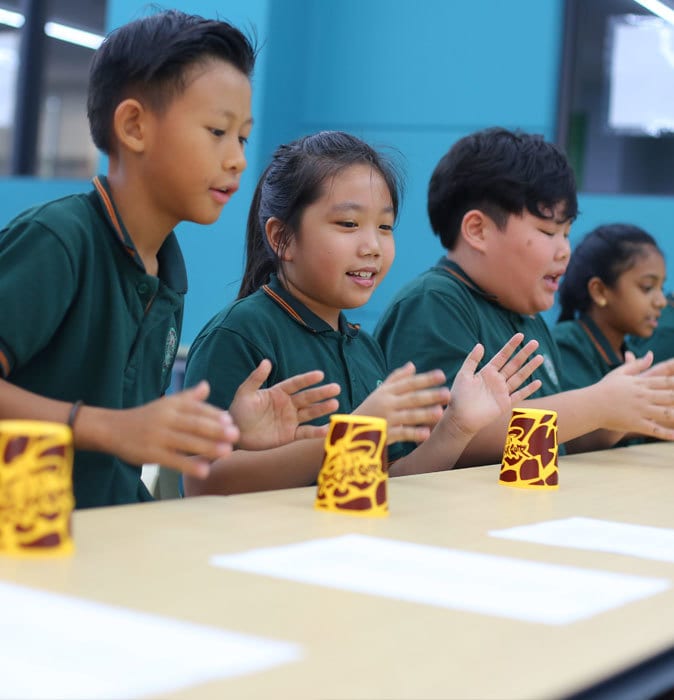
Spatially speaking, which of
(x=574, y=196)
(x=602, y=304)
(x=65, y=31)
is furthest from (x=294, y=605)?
(x=65, y=31)

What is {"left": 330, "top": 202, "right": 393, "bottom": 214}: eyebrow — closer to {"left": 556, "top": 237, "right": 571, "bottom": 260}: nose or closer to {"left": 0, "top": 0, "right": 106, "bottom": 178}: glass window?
{"left": 0, "top": 0, "right": 106, "bottom": 178}: glass window

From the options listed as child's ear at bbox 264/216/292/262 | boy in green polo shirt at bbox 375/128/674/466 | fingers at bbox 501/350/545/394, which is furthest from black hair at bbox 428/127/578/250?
fingers at bbox 501/350/545/394

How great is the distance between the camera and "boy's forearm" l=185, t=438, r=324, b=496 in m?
1.57

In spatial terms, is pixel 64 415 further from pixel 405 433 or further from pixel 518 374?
pixel 518 374

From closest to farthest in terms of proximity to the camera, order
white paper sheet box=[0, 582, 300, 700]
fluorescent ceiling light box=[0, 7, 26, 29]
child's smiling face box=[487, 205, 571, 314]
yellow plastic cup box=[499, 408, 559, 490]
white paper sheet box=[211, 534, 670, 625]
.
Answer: white paper sheet box=[0, 582, 300, 700]
white paper sheet box=[211, 534, 670, 625]
yellow plastic cup box=[499, 408, 559, 490]
child's smiling face box=[487, 205, 571, 314]
fluorescent ceiling light box=[0, 7, 26, 29]

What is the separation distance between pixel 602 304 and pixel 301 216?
131 centimetres

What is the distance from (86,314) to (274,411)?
29 cm

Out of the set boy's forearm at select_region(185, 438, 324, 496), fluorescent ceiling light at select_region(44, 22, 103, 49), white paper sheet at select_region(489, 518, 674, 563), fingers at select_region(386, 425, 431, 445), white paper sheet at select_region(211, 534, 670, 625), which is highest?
fluorescent ceiling light at select_region(44, 22, 103, 49)

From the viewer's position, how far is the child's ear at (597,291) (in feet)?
9.54

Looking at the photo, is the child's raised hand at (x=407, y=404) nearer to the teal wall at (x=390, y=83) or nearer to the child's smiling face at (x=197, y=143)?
the child's smiling face at (x=197, y=143)

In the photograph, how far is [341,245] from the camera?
1.85 metres

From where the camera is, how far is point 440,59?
4418 millimetres

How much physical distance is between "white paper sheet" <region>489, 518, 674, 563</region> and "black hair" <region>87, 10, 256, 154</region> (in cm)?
81

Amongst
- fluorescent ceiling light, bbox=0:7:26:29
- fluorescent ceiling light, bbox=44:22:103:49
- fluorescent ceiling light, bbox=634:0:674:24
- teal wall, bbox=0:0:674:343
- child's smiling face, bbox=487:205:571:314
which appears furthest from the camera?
fluorescent ceiling light, bbox=44:22:103:49
